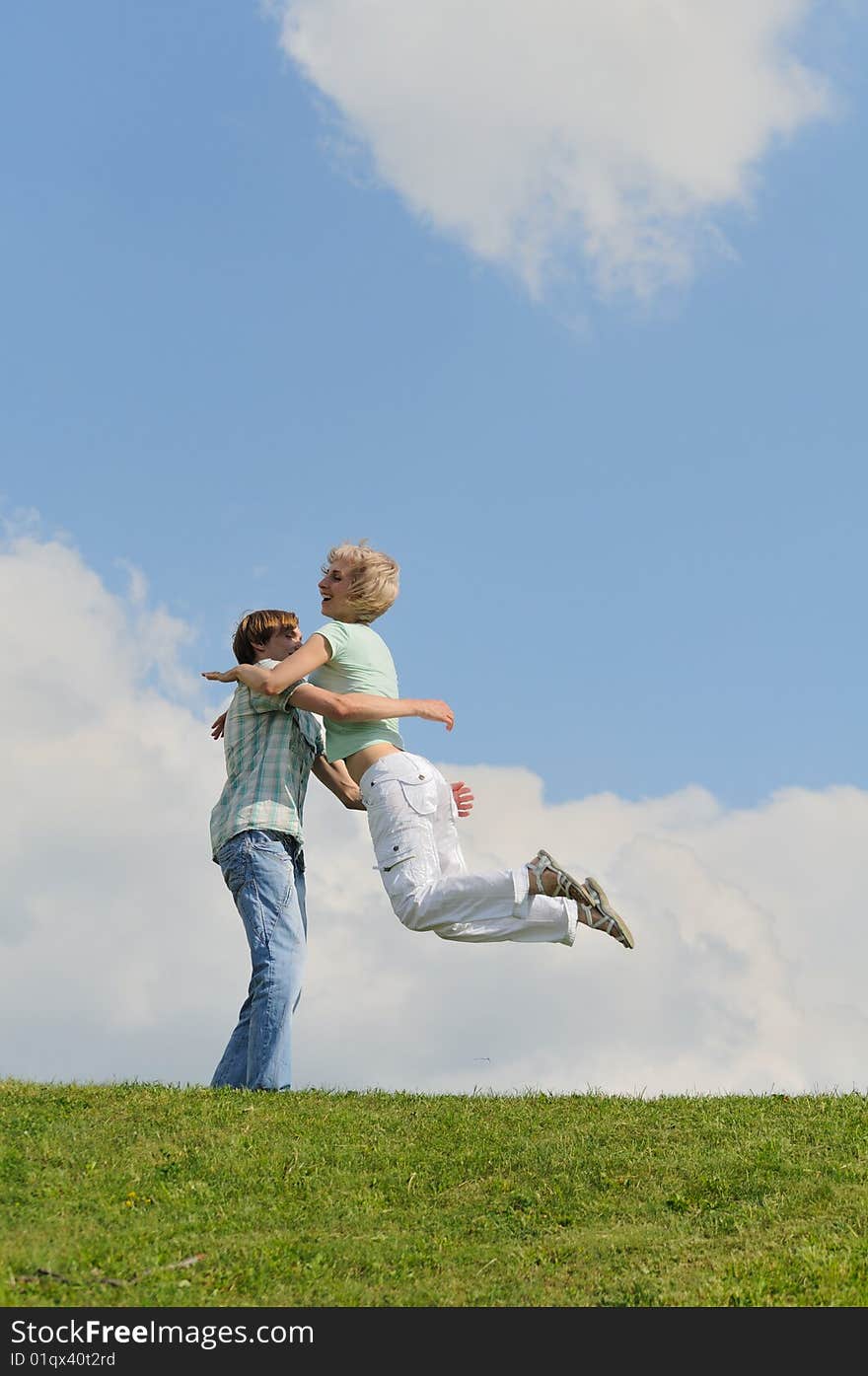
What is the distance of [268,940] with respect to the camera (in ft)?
38.9

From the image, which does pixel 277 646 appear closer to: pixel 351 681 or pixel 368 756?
Answer: pixel 351 681

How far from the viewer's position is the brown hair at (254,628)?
12.4m

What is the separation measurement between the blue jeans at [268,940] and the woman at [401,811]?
3.96 feet

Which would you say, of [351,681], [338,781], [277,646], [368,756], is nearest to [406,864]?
[368,756]

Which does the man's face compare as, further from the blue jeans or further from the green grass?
the green grass

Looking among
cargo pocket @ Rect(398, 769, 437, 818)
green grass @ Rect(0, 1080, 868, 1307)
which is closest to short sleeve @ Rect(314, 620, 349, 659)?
cargo pocket @ Rect(398, 769, 437, 818)

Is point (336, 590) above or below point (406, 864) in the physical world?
above

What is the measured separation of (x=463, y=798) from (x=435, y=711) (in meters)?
0.94

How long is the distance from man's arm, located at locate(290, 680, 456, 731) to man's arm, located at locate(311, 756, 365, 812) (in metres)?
1.38

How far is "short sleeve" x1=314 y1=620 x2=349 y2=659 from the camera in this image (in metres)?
11.4

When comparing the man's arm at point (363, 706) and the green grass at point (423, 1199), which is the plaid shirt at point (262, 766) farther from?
the green grass at point (423, 1199)

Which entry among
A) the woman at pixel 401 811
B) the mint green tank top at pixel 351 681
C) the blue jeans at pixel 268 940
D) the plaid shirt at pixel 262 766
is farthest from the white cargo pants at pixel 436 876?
the blue jeans at pixel 268 940

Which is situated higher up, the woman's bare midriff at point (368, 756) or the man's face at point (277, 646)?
the man's face at point (277, 646)
